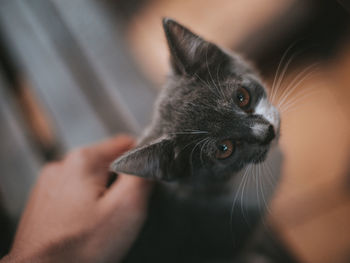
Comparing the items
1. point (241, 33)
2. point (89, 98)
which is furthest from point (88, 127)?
point (241, 33)

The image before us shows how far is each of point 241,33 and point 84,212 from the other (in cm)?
151

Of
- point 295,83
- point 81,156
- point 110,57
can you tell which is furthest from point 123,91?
point 295,83

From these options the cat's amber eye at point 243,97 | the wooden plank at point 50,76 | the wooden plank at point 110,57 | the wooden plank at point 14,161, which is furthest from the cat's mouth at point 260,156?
the wooden plank at point 14,161

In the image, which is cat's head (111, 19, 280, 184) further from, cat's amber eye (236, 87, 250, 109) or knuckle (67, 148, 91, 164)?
knuckle (67, 148, 91, 164)

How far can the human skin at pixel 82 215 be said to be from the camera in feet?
2.83

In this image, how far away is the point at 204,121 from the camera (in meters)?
0.85

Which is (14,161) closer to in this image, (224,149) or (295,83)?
(224,149)

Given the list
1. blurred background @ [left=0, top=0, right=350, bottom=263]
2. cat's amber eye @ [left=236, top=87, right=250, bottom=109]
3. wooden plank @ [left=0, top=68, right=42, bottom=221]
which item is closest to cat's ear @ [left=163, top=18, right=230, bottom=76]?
cat's amber eye @ [left=236, top=87, right=250, bottom=109]

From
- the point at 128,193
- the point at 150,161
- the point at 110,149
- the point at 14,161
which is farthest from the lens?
the point at 14,161

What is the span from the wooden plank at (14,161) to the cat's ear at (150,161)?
87cm

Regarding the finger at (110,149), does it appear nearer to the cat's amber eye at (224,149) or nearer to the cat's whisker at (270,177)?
the cat's amber eye at (224,149)

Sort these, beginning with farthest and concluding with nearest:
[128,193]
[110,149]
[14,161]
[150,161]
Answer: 1. [14,161]
2. [110,149]
3. [128,193]
4. [150,161]

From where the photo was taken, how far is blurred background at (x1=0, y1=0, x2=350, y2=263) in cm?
140

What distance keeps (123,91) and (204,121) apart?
2.60 feet
